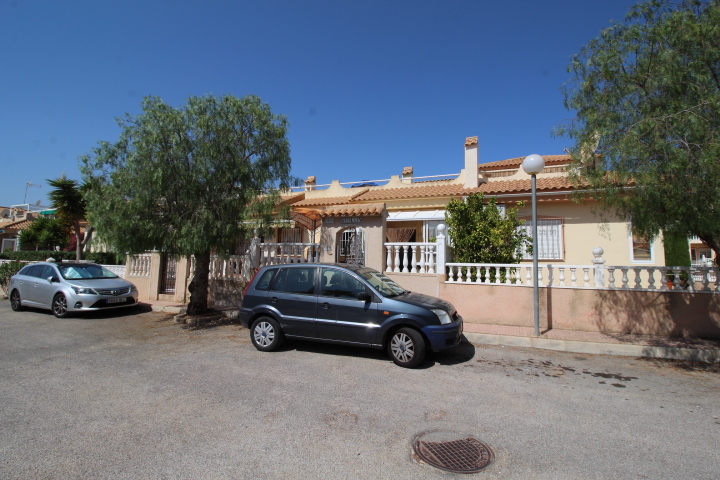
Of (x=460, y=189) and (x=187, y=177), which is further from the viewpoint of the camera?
(x=460, y=189)

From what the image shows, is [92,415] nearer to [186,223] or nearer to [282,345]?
[282,345]

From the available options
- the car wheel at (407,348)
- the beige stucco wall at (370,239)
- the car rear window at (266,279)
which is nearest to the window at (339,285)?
the car wheel at (407,348)

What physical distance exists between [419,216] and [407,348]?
8.47 meters

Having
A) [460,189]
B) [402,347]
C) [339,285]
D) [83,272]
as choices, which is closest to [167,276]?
[83,272]

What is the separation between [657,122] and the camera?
5953mm

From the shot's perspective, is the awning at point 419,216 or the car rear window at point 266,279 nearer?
the car rear window at point 266,279

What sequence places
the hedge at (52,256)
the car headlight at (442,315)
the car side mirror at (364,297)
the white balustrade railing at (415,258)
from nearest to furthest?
the car headlight at (442,315) → the car side mirror at (364,297) → the white balustrade railing at (415,258) → the hedge at (52,256)

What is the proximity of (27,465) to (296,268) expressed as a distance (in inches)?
168

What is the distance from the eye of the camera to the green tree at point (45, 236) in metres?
23.7

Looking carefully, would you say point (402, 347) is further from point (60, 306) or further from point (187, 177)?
point (60, 306)

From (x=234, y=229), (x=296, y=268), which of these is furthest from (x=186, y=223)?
(x=296, y=268)

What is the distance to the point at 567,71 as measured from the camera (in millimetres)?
7379

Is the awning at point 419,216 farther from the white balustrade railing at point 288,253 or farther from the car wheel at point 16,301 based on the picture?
the car wheel at point 16,301

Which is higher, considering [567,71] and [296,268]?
[567,71]
